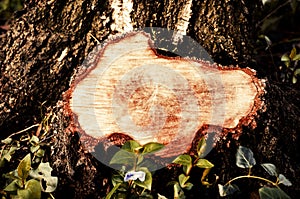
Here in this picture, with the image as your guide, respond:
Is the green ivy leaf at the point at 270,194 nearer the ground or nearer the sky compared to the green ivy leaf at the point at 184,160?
nearer the ground

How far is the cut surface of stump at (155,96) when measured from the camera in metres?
1.46

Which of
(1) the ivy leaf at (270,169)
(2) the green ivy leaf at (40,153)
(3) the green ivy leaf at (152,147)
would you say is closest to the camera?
(3) the green ivy leaf at (152,147)

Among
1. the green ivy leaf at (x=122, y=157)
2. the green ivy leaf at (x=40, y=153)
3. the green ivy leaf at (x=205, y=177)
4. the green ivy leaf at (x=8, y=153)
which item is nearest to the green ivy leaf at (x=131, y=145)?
the green ivy leaf at (x=122, y=157)

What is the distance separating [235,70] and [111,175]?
552 millimetres

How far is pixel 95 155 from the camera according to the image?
1.48 m

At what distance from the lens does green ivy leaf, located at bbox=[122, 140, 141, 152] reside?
1.40 meters

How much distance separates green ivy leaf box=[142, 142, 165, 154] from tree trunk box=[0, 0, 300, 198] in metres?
0.28

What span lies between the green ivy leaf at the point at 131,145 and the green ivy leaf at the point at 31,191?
312mm

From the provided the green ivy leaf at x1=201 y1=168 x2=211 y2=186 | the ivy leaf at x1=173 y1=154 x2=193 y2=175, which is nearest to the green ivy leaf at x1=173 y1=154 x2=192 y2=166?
the ivy leaf at x1=173 y1=154 x2=193 y2=175

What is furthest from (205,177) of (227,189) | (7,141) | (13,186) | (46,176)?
(7,141)

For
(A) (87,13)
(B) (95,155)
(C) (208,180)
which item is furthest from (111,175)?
(A) (87,13)

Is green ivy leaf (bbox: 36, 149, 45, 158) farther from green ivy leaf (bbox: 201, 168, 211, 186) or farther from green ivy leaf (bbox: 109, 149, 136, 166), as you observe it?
green ivy leaf (bbox: 201, 168, 211, 186)

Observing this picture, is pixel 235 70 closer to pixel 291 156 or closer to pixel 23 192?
pixel 291 156

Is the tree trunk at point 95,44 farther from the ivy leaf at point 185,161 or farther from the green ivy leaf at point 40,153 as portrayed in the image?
the ivy leaf at point 185,161
